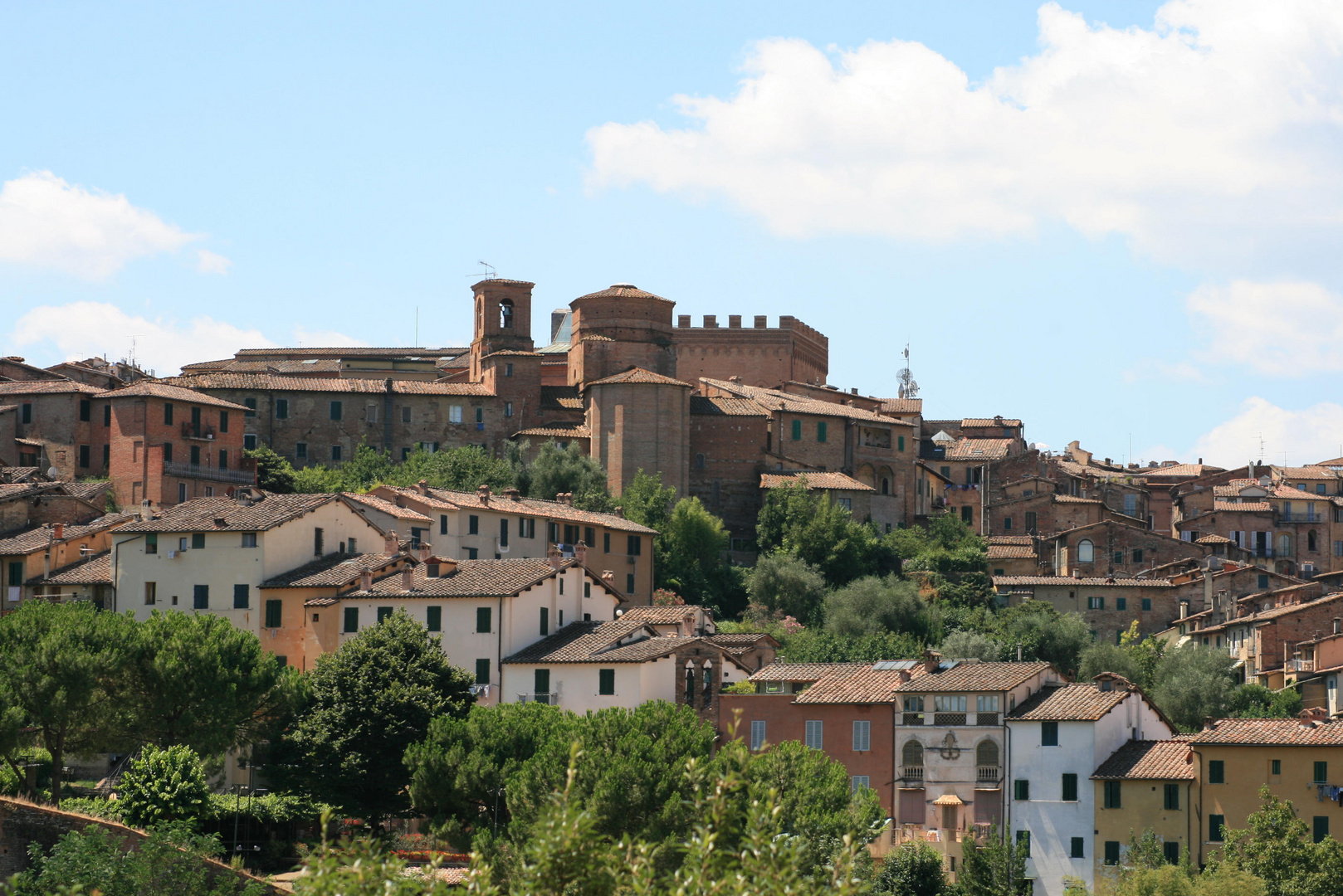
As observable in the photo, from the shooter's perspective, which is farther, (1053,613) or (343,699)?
(1053,613)

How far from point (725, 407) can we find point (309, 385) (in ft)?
55.2

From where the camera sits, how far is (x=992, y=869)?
44.2 metres

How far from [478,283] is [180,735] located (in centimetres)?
4860

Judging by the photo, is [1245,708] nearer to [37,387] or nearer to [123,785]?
[123,785]

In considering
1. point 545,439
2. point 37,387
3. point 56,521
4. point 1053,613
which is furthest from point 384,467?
point 1053,613

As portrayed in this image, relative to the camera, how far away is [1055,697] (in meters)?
49.2

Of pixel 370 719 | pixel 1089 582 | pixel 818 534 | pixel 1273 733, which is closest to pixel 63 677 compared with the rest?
pixel 370 719

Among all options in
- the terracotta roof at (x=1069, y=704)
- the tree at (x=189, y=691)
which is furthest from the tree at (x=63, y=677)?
the terracotta roof at (x=1069, y=704)

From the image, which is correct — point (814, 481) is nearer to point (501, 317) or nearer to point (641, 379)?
point (641, 379)

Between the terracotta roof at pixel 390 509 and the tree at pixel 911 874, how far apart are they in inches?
786

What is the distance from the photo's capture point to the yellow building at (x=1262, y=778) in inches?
1797

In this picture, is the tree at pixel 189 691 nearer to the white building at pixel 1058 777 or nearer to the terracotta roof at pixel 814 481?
the white building at pixel 1058 777

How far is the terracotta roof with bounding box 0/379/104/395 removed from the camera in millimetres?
71750

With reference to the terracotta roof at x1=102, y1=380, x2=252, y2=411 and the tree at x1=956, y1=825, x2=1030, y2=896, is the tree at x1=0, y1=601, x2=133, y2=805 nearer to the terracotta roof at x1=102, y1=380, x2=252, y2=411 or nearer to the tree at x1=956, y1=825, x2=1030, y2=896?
the tree at x1=956, y1=825, x2=1030, y2=896
